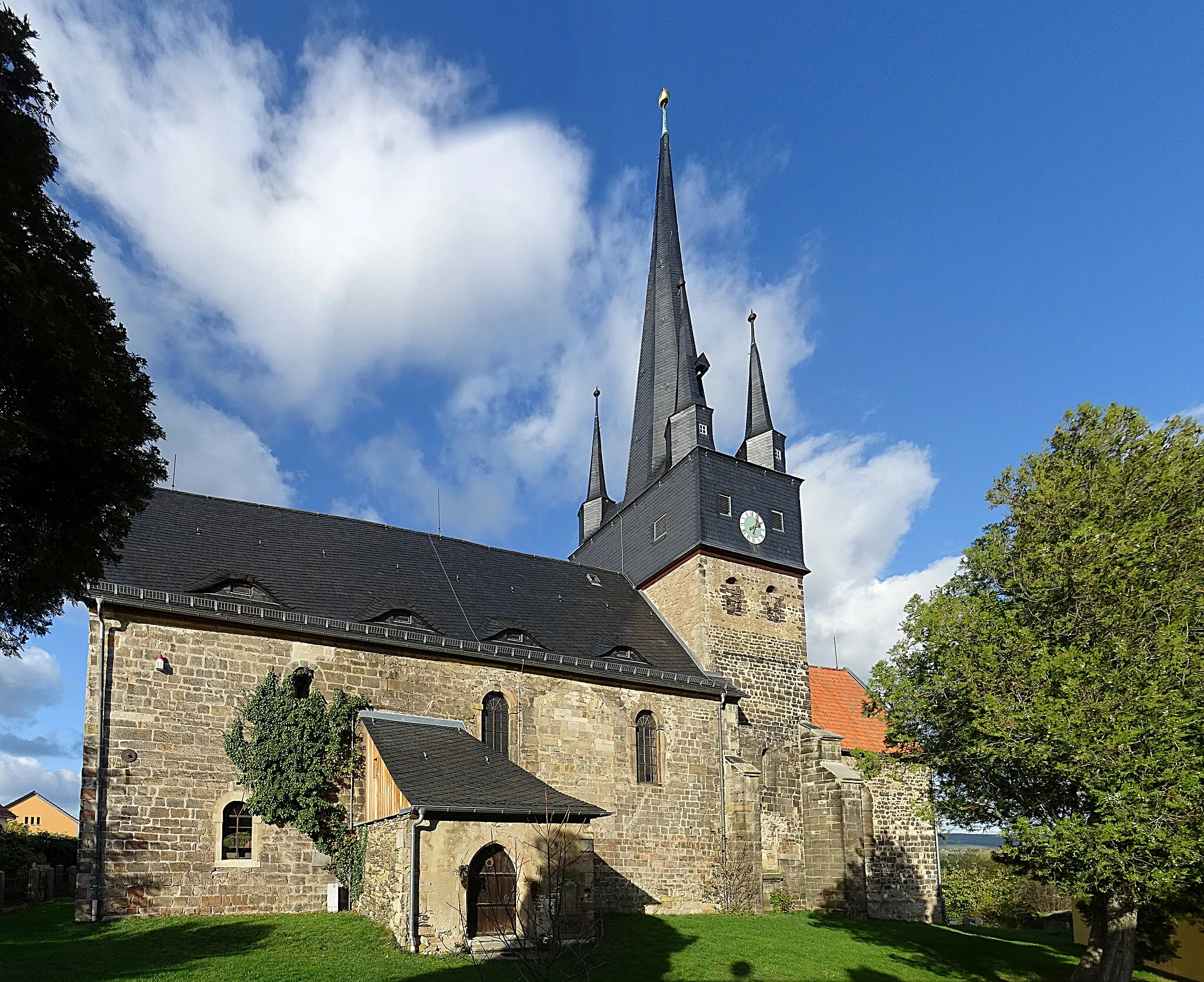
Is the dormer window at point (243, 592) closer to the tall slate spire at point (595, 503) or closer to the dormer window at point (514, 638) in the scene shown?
the dormer window at point (514, 638)

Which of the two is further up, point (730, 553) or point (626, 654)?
point (730, 553)

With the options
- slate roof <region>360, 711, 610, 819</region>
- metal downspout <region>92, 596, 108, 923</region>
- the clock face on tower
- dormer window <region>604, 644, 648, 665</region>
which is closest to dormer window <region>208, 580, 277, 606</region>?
metal downspout <region>92, 596, 108, 923</region>

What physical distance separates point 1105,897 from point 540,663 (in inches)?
436

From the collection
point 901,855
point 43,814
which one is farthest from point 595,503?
point 43,814

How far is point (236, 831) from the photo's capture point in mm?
15609

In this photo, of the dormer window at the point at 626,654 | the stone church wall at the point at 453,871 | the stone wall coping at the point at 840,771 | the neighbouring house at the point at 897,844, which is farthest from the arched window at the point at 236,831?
the neighbouring house at the point at 897,844

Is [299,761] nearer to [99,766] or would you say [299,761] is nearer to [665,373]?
[99,766]

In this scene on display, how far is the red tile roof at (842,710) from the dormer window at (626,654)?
7.85 metres

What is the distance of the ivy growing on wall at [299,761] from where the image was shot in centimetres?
1579

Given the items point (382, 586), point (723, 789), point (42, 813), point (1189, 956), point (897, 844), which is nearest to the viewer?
point (1189, 956)

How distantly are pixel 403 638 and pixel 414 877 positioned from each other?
5.60 m

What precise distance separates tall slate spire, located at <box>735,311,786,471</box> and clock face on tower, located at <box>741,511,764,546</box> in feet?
6.07

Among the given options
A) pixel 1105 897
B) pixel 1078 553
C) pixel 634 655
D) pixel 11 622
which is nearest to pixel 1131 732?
pixel 1078 553

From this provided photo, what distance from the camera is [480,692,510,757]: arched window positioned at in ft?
62.0
